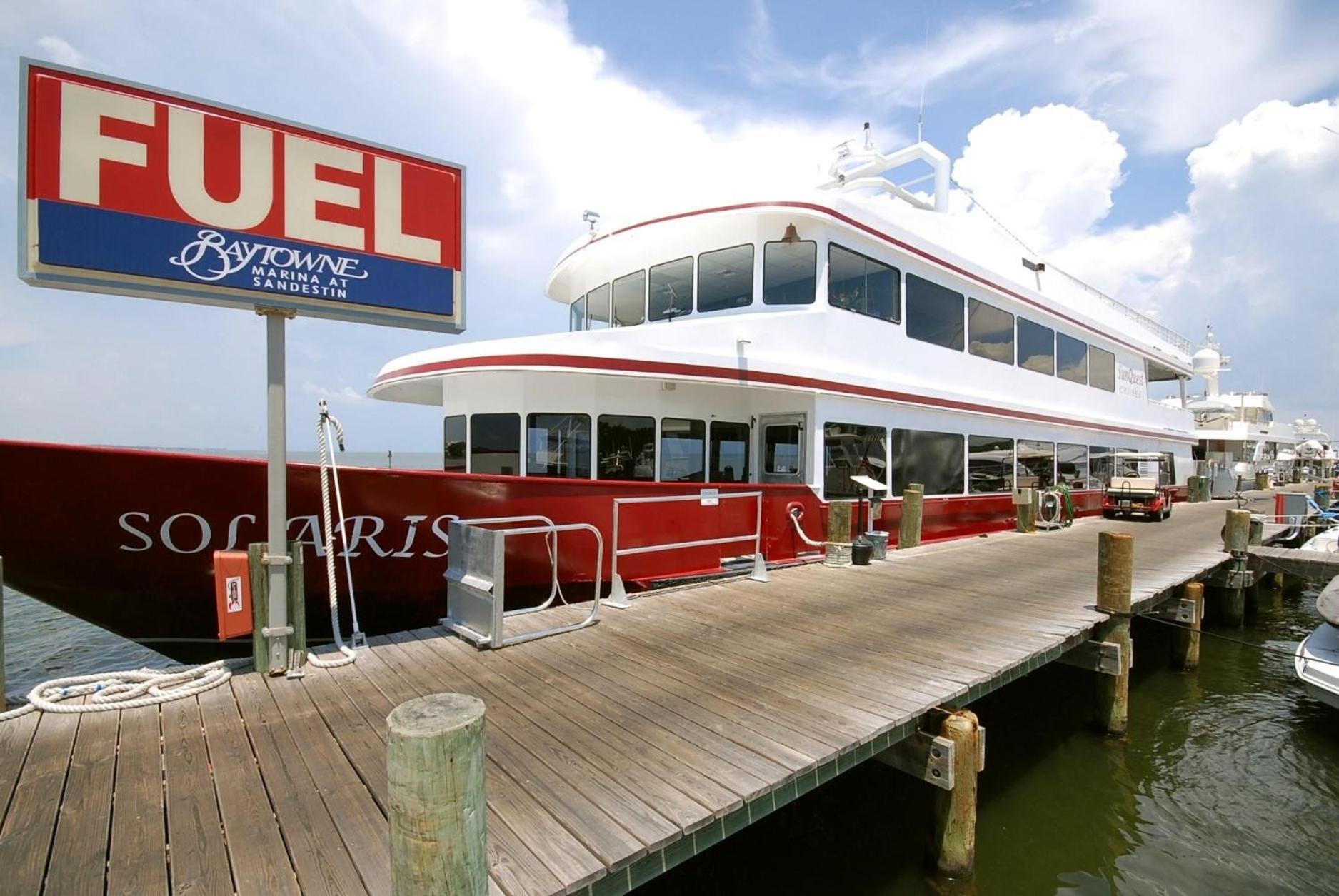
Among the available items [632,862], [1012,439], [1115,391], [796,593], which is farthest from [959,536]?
[632,862]

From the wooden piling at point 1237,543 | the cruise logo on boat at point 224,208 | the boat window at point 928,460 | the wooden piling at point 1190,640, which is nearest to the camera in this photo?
the cruise logo on boat at point 224,208

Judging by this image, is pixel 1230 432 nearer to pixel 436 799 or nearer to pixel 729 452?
pixel 729 452

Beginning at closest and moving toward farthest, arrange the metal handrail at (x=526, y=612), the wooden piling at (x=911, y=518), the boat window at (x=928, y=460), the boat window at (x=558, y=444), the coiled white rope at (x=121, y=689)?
the coiled white rope at (x=121, y=689), the metal handrail at (x=526, y=612), the boat window at (x=558, y=444), the wooden piling at (x=911, y=518), the boat window at (x=928, y=460)

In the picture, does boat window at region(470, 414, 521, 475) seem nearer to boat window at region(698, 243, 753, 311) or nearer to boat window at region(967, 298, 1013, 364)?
boat window at region(698, 243, 753, 311)

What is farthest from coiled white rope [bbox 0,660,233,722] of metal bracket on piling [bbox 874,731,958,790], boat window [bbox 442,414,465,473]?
metal bracket on piling [bbox 874,731,958,790]

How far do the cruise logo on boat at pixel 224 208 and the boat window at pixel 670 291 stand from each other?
526 centimetres

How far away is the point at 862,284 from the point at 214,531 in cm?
890

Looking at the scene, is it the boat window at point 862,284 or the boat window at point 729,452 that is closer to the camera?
the boat window at point 729,452

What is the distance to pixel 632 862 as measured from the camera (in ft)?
8.79

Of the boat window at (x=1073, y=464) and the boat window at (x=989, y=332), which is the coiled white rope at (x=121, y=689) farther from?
the boat window at (x=1073, y=464)

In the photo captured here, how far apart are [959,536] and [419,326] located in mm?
10657

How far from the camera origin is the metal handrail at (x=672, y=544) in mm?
6500

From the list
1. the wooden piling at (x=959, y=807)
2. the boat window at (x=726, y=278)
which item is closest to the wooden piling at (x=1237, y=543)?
the boat window at (x=726, y=278)

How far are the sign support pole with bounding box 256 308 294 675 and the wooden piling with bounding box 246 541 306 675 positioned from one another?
25 millimetres
